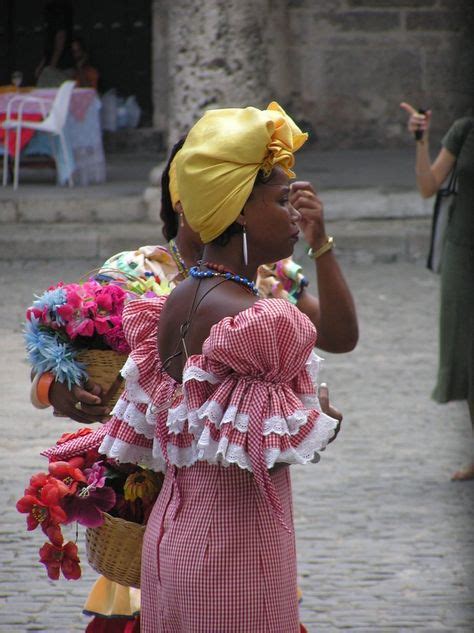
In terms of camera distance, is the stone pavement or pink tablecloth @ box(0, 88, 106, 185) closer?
the stone pavement

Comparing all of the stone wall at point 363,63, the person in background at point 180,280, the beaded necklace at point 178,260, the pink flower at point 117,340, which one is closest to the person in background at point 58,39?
the stone wall at point 363,63

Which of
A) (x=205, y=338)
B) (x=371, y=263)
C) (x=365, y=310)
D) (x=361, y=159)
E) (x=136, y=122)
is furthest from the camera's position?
(x=136, y=122)

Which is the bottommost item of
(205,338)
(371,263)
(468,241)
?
(371,263)

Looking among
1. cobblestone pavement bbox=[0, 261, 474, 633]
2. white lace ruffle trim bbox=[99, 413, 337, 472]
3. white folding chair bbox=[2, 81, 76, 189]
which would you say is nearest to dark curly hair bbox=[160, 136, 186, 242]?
white lace ruffle trim bbox=[99, 413, 337, 472]

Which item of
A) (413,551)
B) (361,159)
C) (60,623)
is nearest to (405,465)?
(413,551)

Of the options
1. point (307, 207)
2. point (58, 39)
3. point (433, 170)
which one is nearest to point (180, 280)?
point (307, 207)

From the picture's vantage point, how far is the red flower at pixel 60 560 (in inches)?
126

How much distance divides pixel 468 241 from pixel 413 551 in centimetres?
171

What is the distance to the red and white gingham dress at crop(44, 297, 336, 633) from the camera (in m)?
2.67

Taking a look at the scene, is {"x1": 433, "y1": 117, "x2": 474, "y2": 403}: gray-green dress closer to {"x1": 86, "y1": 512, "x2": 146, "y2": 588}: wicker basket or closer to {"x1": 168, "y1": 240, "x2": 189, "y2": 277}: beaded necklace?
{"x1": 168, "y1": 240, "x2": 189, "y2": 277}: beaded necklace

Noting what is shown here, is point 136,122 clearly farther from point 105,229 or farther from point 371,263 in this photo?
point 371,263

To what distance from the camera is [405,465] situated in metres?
6.32

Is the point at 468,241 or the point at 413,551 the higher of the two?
the point at 468,241

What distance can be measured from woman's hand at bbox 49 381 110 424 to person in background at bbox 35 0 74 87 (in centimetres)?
1244
